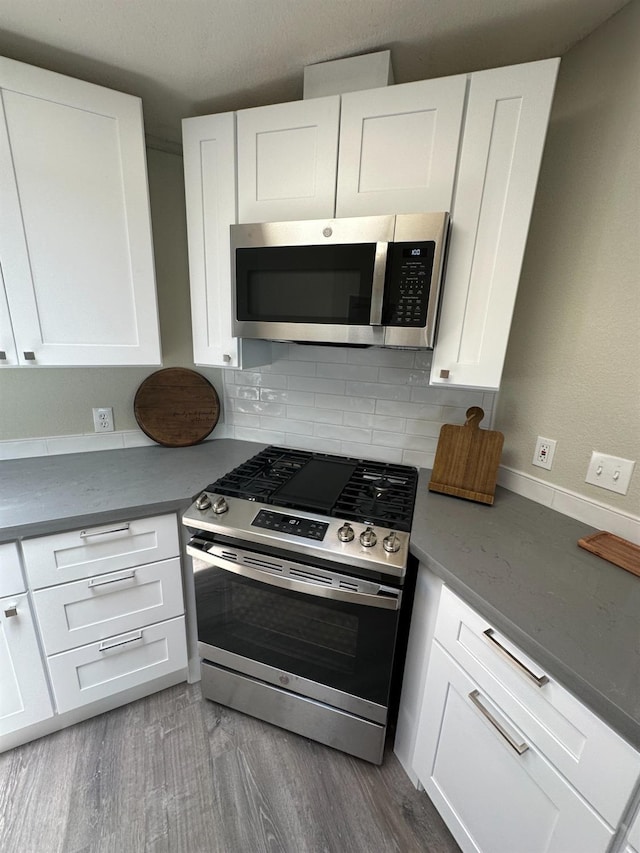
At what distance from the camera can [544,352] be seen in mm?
1273

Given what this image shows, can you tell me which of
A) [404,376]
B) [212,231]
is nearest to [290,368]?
[404,376]

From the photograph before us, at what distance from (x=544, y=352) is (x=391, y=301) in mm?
622

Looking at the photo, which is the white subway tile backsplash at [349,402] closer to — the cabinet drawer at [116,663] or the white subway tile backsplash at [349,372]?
the white subway tile backsplash at [349,372]

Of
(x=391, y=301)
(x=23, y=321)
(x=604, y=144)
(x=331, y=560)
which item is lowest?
(x=331, y=560)

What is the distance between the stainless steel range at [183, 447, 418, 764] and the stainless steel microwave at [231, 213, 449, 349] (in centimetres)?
59

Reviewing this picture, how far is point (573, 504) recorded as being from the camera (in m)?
1.22

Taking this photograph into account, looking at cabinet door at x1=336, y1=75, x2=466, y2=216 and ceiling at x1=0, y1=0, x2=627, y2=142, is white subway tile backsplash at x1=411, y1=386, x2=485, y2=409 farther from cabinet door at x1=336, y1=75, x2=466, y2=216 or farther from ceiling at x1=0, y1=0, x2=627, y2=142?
ceiling at x1=0, y1=0, x2=627, y2=142

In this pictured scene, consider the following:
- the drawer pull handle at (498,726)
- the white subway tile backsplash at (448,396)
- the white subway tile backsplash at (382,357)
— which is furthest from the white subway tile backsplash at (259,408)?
the drawer pull handle at (498,726)

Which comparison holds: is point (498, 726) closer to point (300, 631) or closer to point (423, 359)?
point (300, 631)

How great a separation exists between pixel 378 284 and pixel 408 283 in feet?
0.31

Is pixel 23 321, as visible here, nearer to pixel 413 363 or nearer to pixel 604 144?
pixel 413 363

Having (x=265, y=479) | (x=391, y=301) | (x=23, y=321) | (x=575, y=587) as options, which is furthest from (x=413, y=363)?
(x=23, y=321)

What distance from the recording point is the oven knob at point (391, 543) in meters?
1.05

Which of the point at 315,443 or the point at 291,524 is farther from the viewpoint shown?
the point at 315,443
